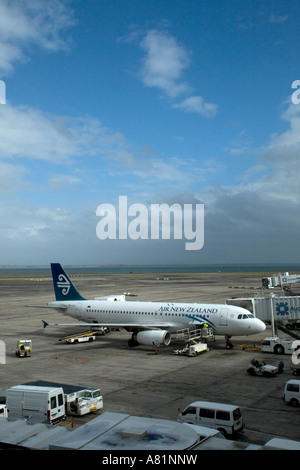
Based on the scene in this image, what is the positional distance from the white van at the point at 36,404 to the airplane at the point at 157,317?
62.2 feet

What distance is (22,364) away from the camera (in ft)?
118

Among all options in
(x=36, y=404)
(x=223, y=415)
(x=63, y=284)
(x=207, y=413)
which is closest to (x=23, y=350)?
(x=63, y=284)

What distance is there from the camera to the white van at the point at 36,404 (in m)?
21.0

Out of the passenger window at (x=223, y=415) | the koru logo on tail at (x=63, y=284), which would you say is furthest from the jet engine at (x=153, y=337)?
the passenger window at (x=223, y=415)

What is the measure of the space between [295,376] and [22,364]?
2238cm

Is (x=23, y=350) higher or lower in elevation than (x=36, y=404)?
lower

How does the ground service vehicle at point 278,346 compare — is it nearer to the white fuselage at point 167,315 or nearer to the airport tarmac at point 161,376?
the airport tarmac at point 161,376

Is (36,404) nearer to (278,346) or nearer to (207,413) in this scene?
(207,413)

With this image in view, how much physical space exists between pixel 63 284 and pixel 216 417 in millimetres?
32986

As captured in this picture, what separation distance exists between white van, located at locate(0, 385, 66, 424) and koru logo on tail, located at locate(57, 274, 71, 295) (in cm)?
2791

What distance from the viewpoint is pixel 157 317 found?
43469 millimetres

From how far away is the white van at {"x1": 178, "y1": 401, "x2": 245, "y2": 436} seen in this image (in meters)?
19.9
